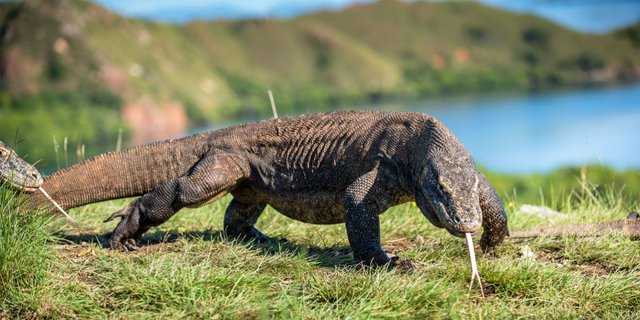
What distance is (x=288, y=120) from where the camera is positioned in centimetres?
563

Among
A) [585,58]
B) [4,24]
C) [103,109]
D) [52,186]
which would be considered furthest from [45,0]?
[52,186]

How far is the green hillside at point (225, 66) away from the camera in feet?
367

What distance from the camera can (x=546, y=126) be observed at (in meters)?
96.5

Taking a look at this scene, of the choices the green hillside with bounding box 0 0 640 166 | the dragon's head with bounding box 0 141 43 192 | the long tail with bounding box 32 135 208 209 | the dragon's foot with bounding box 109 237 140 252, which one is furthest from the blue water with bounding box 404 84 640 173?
the dragon's head with bounding box 0 141 43 192

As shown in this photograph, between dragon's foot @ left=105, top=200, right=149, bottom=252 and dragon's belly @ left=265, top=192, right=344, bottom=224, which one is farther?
dragon's foot @ left=105, top=200, right=149, bottom=252

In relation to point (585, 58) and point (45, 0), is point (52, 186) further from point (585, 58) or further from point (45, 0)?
point (585, 58)

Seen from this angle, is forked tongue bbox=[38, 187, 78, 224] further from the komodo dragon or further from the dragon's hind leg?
the dragon's hind leg

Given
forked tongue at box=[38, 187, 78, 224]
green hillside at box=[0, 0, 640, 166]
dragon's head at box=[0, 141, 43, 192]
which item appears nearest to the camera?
dragon's head at box=[0, 141, 43, 192]

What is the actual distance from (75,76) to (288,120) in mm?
123163

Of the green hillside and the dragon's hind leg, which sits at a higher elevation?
the dragon's hind leg

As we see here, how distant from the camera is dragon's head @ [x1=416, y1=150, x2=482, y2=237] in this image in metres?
4.06

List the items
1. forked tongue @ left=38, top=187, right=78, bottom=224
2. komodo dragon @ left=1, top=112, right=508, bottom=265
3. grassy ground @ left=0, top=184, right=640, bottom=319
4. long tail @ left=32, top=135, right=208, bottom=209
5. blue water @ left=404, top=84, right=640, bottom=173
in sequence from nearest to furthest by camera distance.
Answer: grassy ground @ left=0, top=184, right=640, bottom=319
komodo dragon @ left=1, top=112, right=508, bottom=265
forked tongue @ left=38, top=187, right=78, bottom=224
long tail @ left=32, top=135, right=208, bottom=209
blue water @ left=404, top=84, right=640, bottom=173

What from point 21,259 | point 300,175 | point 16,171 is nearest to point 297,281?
point 300,175

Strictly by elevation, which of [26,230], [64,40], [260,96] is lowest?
[260,96]
